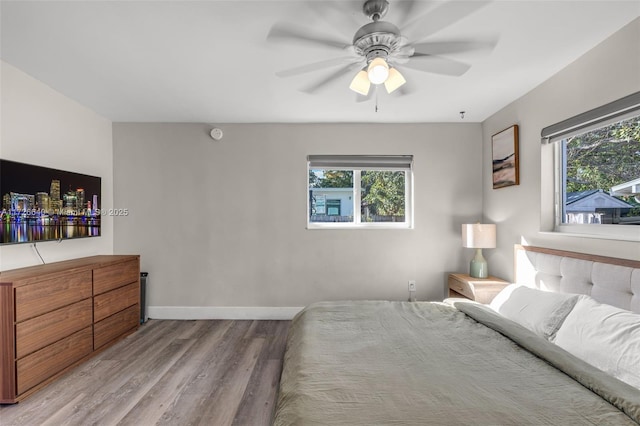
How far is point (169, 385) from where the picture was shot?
2.28m

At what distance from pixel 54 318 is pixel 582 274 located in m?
3.87

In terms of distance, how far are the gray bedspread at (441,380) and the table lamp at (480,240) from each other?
1.29 m

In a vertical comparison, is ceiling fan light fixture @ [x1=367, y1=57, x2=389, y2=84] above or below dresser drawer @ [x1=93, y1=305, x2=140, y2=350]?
above

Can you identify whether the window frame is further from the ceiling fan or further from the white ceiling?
the ceiling fan

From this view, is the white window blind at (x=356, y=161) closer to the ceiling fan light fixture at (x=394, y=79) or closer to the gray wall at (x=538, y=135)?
the gray wall at (x=538, y=135)

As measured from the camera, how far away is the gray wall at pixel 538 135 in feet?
6.34

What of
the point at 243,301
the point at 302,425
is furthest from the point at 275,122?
the point at 302,425

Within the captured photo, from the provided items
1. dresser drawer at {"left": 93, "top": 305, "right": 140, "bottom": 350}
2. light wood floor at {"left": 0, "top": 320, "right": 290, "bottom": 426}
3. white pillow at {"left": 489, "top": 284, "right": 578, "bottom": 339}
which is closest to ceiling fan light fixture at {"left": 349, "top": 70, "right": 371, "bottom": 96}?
white pillow at {"left": 489, "top": 284, "right": 578, "bottom": 339}

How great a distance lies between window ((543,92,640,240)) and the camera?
197 cm

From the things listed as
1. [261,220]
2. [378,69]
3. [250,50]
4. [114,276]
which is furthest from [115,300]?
[378,69]

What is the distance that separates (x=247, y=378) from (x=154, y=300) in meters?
2.02

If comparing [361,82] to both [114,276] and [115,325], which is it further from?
[115,325]

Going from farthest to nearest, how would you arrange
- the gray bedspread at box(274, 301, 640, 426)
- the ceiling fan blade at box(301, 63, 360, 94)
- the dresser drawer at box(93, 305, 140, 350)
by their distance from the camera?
the dresser drawer at box(93, 305, 140, 350), the ceiling fan blade at box(301, 63, 360, 94), the gray bedspread at box(274, 301, 640, 426)

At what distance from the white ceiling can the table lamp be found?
1.29 metres
